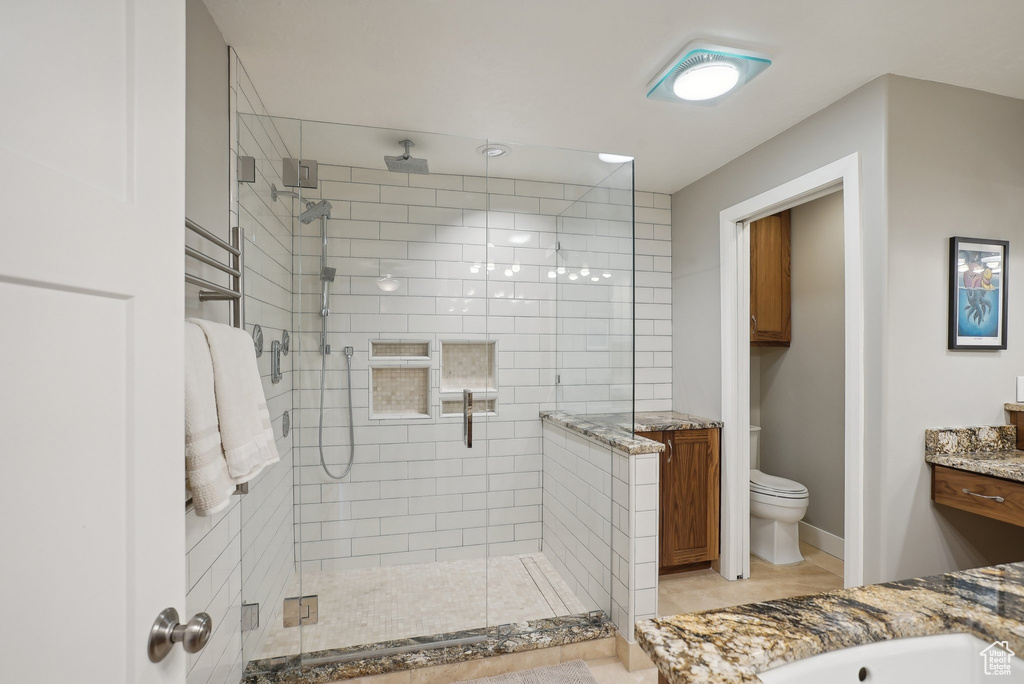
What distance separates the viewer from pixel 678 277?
3.57 metres

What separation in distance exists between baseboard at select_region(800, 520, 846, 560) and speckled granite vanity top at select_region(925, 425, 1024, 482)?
1.34 m

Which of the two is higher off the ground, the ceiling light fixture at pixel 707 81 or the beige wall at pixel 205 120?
the ceiling light fixture at pixel 707 81

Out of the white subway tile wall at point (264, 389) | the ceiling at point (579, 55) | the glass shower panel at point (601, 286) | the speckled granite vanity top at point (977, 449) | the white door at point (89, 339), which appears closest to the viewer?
the white door at point (89, 339)

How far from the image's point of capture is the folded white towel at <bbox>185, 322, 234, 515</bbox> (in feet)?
3.43

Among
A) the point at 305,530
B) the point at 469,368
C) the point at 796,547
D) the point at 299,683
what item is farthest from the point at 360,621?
the point at 796,547

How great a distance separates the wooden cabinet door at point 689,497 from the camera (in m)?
3.01

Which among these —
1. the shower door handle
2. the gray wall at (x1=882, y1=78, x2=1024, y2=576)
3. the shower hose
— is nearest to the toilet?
the gray wall at (x1=882, y1=78, x2=1024, y2=576)

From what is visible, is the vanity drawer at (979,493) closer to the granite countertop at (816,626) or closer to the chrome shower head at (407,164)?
the granite countertop at (816,626)

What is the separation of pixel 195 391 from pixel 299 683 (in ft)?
4.67

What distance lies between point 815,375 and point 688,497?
4.65ft

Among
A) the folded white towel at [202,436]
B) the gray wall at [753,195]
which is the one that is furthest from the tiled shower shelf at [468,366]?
the gray wall at [753,195]

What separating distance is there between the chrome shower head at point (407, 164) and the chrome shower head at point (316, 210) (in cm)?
31

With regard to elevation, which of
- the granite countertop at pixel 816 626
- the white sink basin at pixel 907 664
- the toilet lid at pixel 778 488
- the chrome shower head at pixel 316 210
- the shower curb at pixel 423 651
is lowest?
the shower curb at pixel 423 651

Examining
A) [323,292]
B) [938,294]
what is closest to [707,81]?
[938,294]
